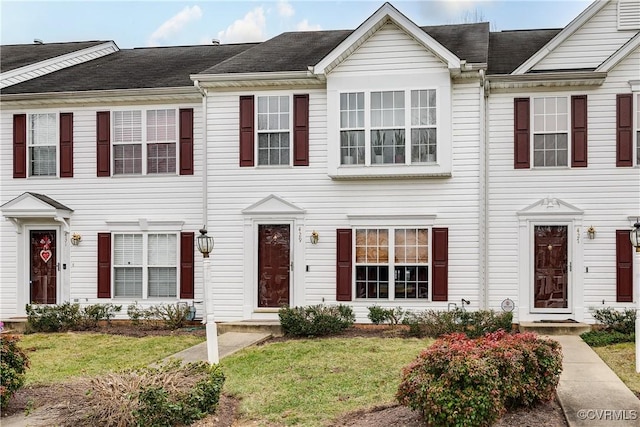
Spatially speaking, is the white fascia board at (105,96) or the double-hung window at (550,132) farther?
the white fascia board at (105,96)

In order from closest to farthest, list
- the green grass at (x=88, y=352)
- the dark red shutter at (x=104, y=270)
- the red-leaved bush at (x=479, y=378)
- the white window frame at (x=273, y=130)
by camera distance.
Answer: the red-leaved bush at (x=479, y=378), the green grass at (x=88, y=352), the white window frame at (x=273, y=130), the dark red shutter at (x=104, y=270)

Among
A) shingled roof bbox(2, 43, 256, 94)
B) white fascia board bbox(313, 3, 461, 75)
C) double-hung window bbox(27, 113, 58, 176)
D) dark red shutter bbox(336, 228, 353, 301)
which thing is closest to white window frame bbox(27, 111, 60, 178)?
double-hung window bbox(27, 113, 58, 176)

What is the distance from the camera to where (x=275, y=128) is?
1367cm

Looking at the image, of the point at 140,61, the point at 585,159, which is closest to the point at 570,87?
the point at 585,159

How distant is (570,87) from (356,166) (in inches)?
194

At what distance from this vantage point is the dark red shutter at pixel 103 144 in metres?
14.5

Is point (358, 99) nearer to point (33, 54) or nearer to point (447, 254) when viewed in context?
point (447, 254)

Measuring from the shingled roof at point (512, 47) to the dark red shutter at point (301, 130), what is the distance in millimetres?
4333

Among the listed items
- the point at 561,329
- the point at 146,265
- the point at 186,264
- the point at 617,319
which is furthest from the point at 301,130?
the point at 617,319

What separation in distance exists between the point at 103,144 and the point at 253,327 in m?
5.85

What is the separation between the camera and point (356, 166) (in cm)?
1304

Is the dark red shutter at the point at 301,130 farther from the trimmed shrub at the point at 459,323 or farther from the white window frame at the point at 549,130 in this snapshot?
the white window frame at the point at 549,130

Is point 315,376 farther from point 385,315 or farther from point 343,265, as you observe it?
point 343,265

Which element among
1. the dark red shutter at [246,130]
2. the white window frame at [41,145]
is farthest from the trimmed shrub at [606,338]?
the white window frame at [41,145]
